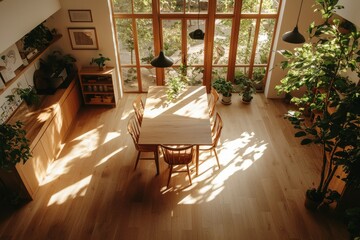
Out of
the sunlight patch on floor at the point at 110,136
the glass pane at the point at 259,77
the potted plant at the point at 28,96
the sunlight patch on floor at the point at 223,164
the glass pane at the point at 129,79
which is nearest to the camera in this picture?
the sunlight patch on floor at the point at 223,164

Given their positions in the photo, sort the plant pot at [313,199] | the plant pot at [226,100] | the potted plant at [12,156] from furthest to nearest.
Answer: the plant pot at [226,100] → the plant pot at [313,199] → the potted plant at [12,156]

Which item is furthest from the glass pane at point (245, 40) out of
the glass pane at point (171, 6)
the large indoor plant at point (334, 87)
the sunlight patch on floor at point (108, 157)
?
the sunlight patch on floor at point (108, 157)

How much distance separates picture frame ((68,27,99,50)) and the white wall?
3.08ft

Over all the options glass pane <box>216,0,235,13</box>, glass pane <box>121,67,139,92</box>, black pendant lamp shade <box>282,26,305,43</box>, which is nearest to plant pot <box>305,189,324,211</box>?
black pendant lamp shade <box>282,26,305,43</box>

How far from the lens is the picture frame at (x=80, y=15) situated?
225 inches

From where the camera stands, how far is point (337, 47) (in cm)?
335

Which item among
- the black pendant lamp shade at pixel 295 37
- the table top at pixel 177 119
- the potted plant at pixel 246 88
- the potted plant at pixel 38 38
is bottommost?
the potted plant at pixel 246 88

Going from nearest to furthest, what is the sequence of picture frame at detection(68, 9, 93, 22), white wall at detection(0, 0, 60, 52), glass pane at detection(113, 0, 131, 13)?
1. white wall at detection(0, 0, 60, 52)
2. picture frame at detection(68, 9, 93, 22)
3. glass pane at detection(113, 0, 131, 13)

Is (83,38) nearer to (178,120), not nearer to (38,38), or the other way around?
(38,38)

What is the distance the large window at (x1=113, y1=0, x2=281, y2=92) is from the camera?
19.6 ft

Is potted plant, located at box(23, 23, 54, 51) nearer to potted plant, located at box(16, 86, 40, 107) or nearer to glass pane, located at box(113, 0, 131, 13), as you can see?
potted plant, located at box(16, 86, 40, 107)

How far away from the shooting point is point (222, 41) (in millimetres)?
6480

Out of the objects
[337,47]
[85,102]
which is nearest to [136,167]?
[85,102]

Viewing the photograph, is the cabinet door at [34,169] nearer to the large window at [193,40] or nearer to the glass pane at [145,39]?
the large window at [193,40]
